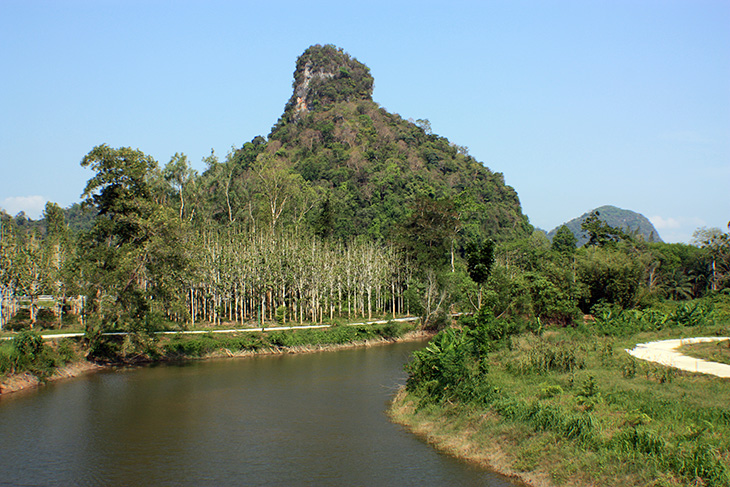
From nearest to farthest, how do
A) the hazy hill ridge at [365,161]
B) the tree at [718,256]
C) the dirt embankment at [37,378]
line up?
the dirt embankment at [37,378] → the tree at [718,256] → the hazy hill ridge at [365,161]

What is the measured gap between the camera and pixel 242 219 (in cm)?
7394

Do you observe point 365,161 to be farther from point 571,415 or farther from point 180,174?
point 571,415

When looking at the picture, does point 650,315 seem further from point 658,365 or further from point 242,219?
point 242,219

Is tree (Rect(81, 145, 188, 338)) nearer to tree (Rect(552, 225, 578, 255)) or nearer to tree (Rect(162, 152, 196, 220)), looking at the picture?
tree (Rect(162, 152, 196, 220))

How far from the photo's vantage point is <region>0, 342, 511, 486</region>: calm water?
56.1 ft

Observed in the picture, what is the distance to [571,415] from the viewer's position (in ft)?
52.9

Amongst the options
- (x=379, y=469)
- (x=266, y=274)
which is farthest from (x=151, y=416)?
(x=266, y=274)

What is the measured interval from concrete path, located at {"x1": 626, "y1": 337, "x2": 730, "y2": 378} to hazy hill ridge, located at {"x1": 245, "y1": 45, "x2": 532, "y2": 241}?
3450cm

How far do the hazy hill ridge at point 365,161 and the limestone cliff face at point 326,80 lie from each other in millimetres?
266

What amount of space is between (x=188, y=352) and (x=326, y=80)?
418ft

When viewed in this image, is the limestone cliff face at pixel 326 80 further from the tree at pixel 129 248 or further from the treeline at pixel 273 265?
the tree at pixel 129 248

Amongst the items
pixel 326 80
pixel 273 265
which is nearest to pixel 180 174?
pixel 273 265

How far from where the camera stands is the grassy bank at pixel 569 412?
13469 millimetres

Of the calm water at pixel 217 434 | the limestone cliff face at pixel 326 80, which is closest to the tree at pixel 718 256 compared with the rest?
the calm water at pixel 217 434
